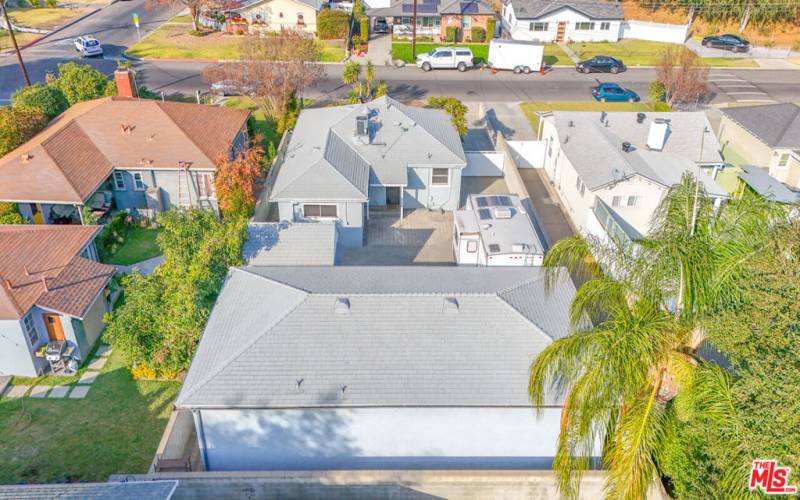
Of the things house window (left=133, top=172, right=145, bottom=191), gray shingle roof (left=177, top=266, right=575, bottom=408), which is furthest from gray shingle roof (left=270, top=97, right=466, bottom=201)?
gray shingle roof (left=177, top=266, right=575, bottom=408)

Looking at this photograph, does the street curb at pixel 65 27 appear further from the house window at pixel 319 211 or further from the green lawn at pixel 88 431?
the green lawn at pixel 88 431

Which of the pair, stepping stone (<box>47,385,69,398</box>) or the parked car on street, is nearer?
stepping stone (<box>47,385,69,398</box>)

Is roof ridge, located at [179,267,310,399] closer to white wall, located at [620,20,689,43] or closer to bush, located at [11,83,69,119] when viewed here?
bush, located at [11,83,69,119]

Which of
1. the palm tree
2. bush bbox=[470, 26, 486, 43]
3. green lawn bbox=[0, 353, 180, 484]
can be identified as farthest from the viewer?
bush bbox=[470, 26, 486, 43]

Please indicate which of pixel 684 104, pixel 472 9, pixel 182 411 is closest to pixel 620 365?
pixel 182 411

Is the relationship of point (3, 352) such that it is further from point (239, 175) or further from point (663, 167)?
point (663, 167)

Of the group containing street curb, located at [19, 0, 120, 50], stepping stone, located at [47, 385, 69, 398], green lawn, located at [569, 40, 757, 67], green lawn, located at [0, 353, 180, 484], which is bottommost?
green lawn, located at [0, 353, 180, 484]

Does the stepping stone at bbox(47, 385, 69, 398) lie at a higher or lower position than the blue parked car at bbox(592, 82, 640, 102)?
lower

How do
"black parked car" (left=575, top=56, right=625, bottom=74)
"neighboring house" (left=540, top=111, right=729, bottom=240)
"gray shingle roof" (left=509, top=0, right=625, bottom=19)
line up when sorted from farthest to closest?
"gray shingle roof" (left=509, top=0, right=625, bottom=19), "black parked car" (left=575, top=56, right=625, bottom=74), "neighboring house" (left=540, top=111, right=729, bottom=240)

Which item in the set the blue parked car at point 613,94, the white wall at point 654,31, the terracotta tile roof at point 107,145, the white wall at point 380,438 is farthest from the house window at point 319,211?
the white wall at point 654,31
